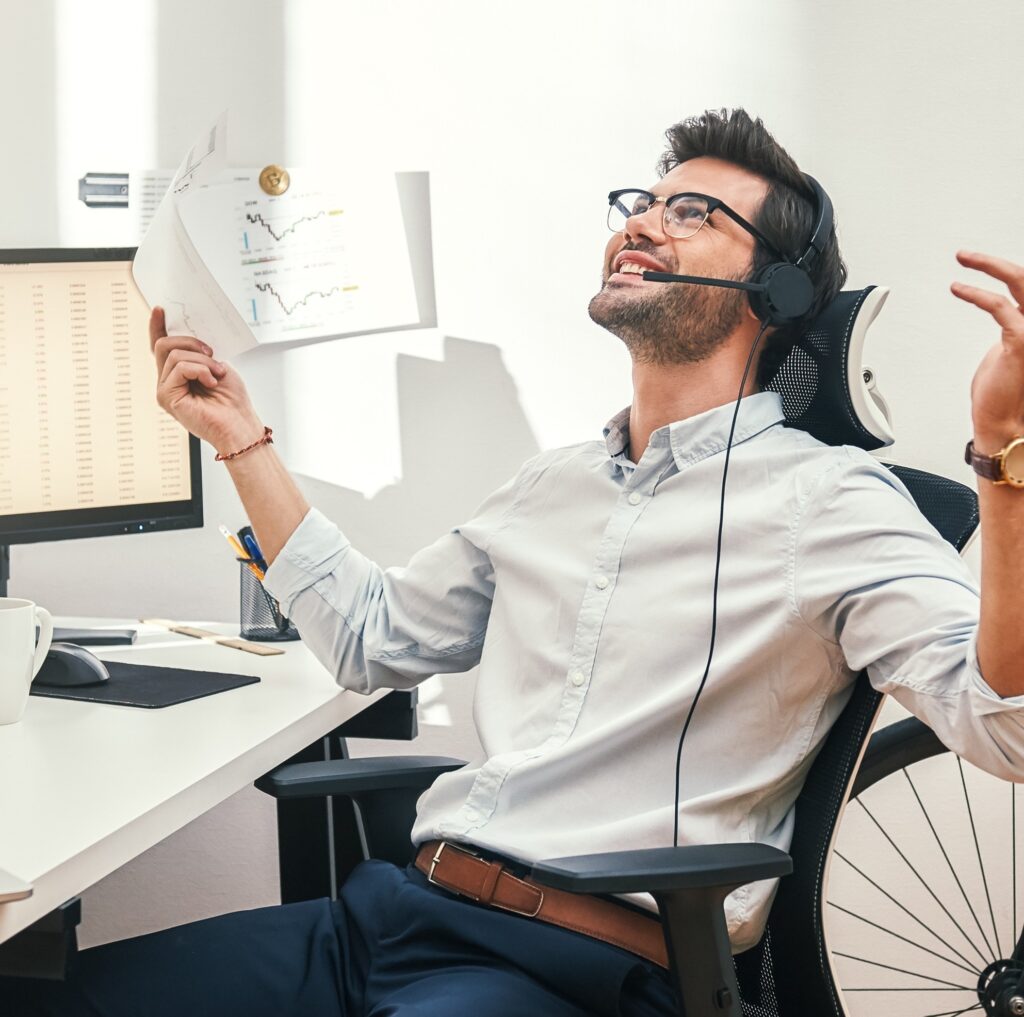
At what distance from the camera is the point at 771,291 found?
1.20 m

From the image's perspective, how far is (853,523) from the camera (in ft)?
3.53

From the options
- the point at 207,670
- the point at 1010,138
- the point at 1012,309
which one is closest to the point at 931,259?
the point at 1010,138

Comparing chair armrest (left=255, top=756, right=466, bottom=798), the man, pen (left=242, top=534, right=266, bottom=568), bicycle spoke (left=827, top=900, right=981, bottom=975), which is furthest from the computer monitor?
bicycle spoke (left=827, top=900, right=981, bottom=975)

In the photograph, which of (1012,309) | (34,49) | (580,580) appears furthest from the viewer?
(34,49)

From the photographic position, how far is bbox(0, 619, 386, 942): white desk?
0.90 meters

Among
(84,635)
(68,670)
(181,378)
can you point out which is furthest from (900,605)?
(84,635)

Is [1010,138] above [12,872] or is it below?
above

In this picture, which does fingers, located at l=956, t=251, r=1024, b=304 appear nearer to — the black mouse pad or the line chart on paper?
the black mouse pad

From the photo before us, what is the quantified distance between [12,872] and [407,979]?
1.24 feet

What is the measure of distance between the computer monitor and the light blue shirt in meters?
0.45

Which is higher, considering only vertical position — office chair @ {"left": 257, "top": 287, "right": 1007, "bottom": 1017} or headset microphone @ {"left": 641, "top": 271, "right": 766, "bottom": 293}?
headset microphone @ {"left": 641, "top": 271, "right": 766, "bottom": 293}

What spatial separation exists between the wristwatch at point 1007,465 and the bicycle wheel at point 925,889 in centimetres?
97

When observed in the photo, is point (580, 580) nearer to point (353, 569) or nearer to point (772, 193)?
point (353, 569)

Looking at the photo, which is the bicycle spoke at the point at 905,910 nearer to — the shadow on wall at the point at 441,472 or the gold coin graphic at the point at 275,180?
the shadow on wall at the point at 441,472
